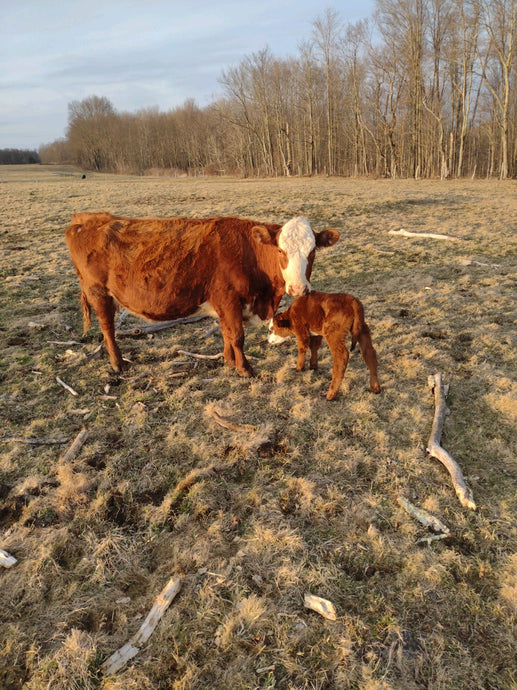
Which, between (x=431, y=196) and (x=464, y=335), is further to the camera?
(x=431, y=196)

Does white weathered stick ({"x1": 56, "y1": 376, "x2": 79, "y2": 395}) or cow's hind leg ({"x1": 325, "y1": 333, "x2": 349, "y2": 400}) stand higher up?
cow's hind leg ({"x1": 325, "y1": 333, "x2": 349, "y2": 400})

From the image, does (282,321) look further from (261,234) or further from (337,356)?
(261,234)

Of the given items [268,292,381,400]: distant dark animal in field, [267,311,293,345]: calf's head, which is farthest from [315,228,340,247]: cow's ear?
[267,311,293,345]: calf's head

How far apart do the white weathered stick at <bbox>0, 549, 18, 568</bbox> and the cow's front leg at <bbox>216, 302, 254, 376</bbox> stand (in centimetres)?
301

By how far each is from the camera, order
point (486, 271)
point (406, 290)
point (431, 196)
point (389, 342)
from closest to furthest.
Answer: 1. point (389, 342)
2. point (406, 290)
3. point (486, 271)
4. point (431, 196)

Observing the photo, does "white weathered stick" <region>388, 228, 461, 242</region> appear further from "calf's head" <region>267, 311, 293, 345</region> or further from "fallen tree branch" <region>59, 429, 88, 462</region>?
"fallen tree branch" <region>59, 429, 88, 462</region>

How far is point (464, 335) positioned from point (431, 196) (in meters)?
17.3

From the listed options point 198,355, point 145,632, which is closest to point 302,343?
point 198,355

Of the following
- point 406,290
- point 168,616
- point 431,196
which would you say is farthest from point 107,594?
point 431,196

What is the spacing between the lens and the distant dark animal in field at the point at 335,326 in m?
4.29

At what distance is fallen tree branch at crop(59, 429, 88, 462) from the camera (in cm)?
373

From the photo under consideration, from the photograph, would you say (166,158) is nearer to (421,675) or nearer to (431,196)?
(431,196)

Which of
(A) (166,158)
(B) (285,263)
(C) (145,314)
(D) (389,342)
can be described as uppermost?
(A) (166,158)

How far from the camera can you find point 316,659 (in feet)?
7.09
